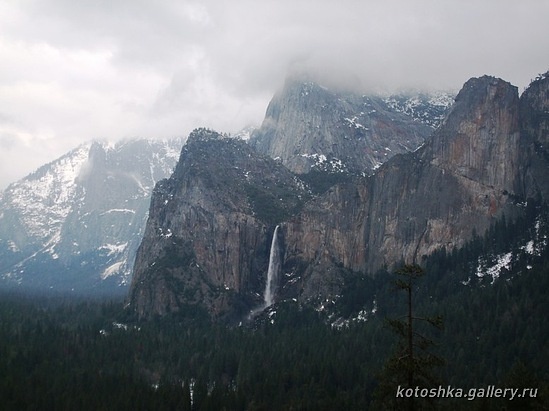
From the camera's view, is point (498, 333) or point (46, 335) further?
point (46, 335)

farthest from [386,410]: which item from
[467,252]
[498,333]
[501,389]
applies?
[467,252]

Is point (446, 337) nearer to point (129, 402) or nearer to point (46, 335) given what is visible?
point (129, 402)

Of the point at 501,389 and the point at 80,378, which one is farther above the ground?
the point at 501,389

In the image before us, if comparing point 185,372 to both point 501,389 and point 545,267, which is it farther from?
point 501,389

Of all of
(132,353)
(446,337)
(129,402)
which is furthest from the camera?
(132,353)

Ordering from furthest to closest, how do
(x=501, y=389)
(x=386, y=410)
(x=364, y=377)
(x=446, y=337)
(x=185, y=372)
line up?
(x=185, y=372) < (x=446, y=337) < (x=364, y=377) < (x=501, y=389) < (x=386, y=410)

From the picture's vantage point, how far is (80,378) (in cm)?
14438

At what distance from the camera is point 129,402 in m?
125

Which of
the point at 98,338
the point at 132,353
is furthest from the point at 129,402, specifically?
the point at 98,338

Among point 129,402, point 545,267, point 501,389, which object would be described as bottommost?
point 129,402

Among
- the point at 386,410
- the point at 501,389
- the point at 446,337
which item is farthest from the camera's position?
the point at 446,337

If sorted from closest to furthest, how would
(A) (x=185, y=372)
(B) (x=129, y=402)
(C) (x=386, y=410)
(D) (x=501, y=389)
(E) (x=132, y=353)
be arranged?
(C) (x=386, y=410) → (D) (x=501, y=389) → (B) (x=129, y=402) → (A) (x=185, y=372) → (E) (x=132, y=353)

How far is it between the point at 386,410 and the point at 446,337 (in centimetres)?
12103

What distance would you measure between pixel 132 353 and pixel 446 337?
90.4m
